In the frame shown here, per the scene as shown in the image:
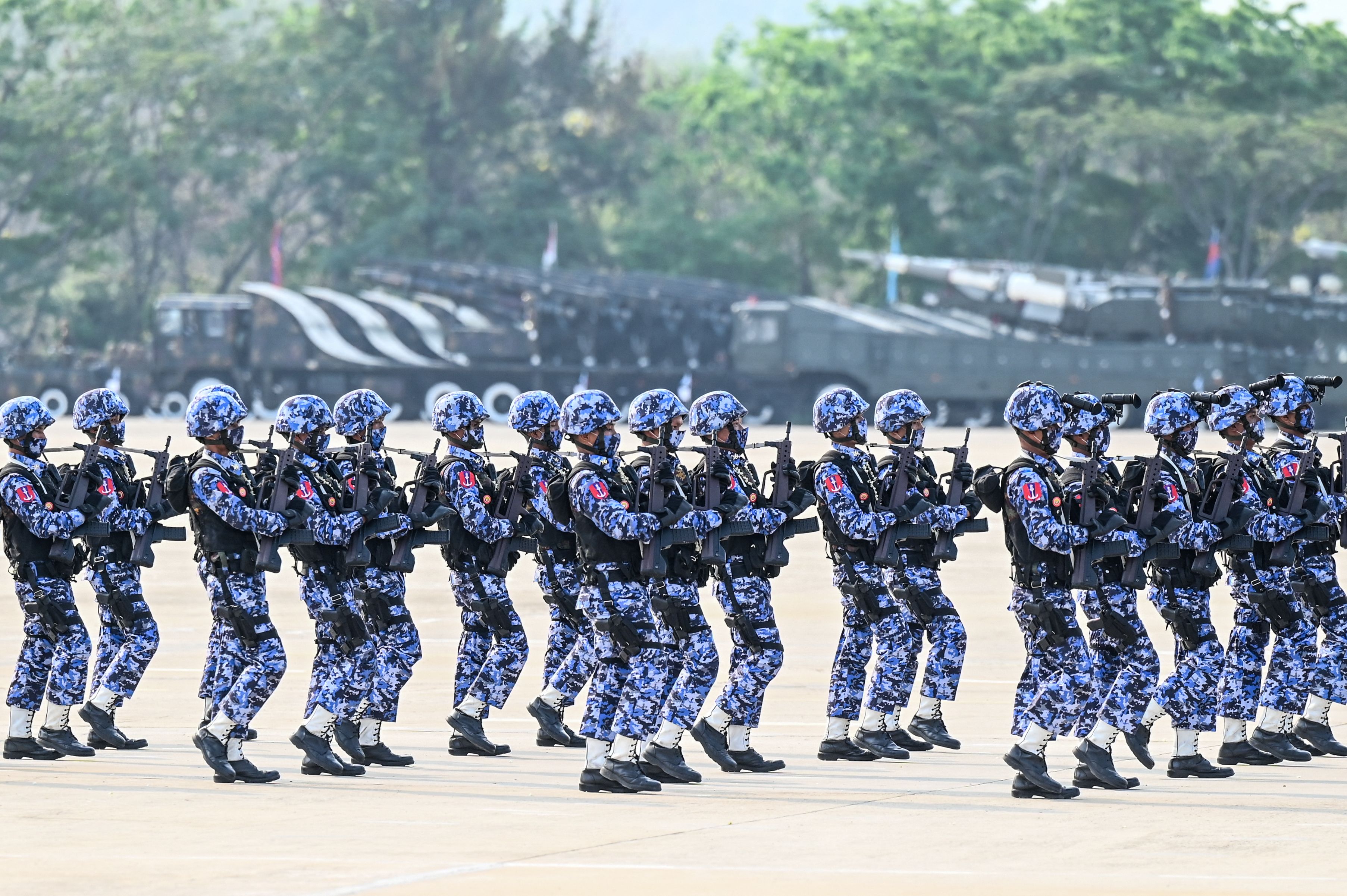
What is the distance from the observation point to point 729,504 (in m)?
10.0

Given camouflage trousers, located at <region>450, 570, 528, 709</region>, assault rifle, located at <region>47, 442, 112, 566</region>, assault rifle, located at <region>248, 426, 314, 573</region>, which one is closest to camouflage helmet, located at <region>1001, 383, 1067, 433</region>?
camouflage trousers, located at <region>450, 570, 528, 709</region>

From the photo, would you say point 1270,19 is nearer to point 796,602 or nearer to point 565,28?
point 565,28

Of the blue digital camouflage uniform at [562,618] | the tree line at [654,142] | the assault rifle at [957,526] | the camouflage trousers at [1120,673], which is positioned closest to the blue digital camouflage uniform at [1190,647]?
the camouflage trousers at [1120,673]

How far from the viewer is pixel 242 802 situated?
9156 mm

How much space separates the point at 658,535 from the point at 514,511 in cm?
167

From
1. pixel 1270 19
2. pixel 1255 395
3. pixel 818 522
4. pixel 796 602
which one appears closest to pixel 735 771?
pixel 818 522

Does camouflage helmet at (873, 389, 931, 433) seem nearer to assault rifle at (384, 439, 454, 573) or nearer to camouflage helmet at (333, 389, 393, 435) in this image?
assault rifle at (384, 439, 454, 573)

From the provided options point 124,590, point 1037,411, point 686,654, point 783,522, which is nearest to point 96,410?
point 124,590

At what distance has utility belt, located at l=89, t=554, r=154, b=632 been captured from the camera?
1077 centimetres

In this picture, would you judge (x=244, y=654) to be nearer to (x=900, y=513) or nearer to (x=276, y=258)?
(x=900, y=513)

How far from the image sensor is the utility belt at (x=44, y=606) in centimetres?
1047

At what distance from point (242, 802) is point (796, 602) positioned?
363 inches

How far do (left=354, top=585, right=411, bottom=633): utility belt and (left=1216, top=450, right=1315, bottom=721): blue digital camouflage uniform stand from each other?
3.91 m

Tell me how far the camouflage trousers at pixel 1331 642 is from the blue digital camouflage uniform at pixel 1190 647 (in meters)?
0.73
